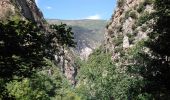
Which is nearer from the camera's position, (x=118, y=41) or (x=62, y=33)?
(x=62, y=33)

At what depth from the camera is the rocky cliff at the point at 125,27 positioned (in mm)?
146250

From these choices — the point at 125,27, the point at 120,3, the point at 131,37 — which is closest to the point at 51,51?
the point at 131,37

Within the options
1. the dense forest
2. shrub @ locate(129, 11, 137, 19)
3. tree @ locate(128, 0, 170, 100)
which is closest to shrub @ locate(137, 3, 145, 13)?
shrub @ locate(129, 11, 137, 19)

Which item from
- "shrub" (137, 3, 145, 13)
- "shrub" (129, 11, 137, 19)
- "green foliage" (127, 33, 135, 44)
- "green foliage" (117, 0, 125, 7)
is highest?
"green foliage" (117, 0, 125, 7)

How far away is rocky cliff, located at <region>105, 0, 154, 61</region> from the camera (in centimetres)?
14625

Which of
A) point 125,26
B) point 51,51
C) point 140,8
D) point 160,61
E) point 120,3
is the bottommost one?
point 125,26

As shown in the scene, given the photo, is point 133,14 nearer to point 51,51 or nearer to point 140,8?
point 140,8

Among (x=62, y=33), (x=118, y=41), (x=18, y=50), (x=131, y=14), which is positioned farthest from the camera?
(x=118, y=41)

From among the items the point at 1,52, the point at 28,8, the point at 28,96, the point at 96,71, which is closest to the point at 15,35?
the point at 1,52

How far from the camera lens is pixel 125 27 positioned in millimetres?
158625

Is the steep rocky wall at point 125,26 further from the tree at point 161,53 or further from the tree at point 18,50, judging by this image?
the tree at point 18,50

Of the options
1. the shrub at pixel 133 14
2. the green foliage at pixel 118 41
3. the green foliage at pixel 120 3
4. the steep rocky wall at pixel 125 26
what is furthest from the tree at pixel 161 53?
the green foliage at pixel 120 3

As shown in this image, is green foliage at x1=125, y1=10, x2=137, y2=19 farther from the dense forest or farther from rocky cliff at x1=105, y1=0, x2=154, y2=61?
the dense forest

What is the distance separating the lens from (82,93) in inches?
5281
